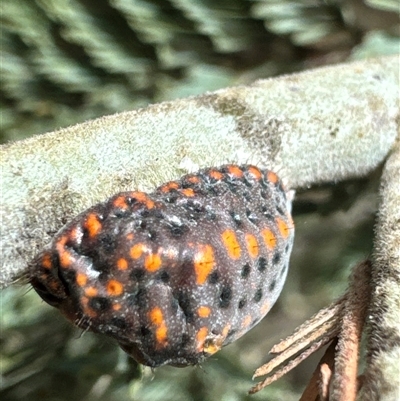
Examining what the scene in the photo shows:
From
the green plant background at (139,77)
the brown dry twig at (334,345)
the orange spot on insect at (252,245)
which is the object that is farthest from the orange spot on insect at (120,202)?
the green plant background at (139,77)

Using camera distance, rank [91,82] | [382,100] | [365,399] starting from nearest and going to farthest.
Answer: [365,399], [382,100], [91,82]

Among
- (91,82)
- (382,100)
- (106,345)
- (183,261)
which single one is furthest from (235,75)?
(183,261)

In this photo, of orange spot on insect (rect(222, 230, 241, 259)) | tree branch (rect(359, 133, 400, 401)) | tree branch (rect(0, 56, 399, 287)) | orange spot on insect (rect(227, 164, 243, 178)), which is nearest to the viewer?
tree branch (rect(359, 133, 400, 401))

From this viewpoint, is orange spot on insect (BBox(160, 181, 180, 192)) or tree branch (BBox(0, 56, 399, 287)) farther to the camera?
orange spot on insect (BBox(160, 181, 180, 192))

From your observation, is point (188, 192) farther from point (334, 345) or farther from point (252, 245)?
point (334, 345)

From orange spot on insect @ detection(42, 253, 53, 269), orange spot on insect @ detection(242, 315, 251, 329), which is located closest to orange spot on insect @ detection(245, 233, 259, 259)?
orange spot on insect @ detection(242, 315, 251, 329)

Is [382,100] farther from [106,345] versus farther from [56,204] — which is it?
[106,345]

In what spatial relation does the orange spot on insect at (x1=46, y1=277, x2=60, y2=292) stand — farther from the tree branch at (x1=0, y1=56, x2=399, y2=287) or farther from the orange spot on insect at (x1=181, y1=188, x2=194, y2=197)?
the orange spot on insect at (x1=181, y1=188, x2=194, y2=197)
